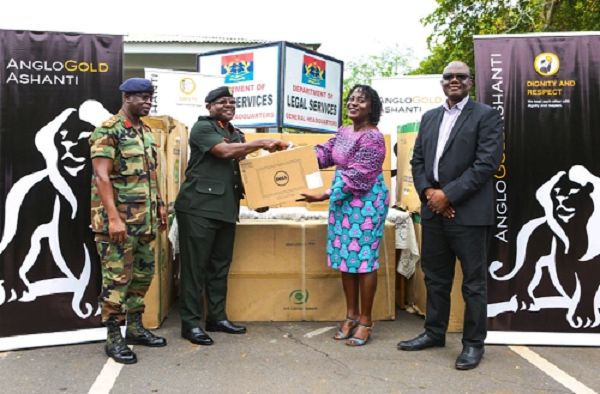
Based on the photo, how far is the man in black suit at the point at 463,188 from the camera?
3.62 metres

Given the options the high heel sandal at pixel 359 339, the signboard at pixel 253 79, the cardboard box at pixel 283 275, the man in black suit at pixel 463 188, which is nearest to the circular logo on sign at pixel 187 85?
the signboard at pixel 253 79

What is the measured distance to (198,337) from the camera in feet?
13.5

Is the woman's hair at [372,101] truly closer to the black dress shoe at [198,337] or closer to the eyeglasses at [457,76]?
the eyeglasses at [457,76]

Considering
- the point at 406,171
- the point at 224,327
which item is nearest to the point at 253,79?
the point at 406,171

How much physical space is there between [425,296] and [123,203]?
254 cm

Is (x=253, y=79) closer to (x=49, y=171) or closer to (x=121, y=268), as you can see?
(x=49, y=171)

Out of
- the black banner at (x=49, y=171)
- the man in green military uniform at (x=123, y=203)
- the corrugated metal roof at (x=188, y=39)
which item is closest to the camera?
the man in green military uniform at (x=123, y=203)

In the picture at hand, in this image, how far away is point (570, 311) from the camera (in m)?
4.11

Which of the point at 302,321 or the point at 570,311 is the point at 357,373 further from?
the point at 570,311

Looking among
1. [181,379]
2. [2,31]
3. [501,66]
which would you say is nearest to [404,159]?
[501,66]

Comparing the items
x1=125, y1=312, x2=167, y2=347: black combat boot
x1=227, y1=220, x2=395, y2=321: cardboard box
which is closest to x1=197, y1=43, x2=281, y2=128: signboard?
x1=227, y1=220, x2=395, y2=321: cardboard box

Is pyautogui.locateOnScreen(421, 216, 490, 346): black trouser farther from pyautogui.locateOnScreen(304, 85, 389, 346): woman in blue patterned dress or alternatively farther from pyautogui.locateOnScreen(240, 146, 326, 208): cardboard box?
pyautogui.locateOnScreen(240, 146, 326, 208): cardboard box

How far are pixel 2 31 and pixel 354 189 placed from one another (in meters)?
2.49

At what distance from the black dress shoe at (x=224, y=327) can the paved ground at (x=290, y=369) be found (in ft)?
0.35
